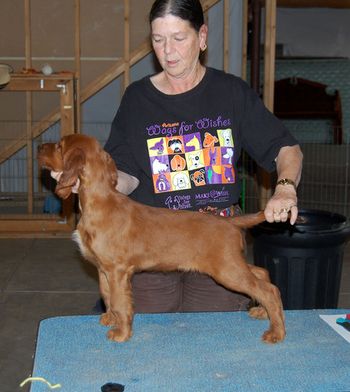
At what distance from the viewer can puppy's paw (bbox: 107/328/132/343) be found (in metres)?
2.71

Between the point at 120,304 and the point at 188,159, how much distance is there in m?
0.88

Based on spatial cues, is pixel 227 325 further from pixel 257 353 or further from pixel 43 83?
pixel 43 83

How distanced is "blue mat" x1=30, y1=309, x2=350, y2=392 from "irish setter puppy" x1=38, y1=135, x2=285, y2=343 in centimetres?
12

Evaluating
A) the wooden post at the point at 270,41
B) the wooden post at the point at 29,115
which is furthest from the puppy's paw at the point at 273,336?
the wooden post at the point at 29,115

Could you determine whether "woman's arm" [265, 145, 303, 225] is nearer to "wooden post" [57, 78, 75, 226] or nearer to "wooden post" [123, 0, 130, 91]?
"wooden post" [57, 78, 75, 226]

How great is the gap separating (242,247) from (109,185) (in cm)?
65

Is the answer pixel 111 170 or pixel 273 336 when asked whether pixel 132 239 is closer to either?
pixel 111 170

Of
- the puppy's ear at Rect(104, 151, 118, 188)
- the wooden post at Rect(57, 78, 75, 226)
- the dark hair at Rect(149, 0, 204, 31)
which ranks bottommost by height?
the puppy's ear at Rect(104, 151, 118, 188)

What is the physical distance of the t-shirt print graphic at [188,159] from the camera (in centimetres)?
319

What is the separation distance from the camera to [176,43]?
3008mm

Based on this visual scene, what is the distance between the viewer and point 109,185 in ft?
9.16

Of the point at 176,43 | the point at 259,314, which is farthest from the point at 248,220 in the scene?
the point at 176,43

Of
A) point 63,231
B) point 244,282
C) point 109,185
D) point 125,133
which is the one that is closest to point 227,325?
point 244,282

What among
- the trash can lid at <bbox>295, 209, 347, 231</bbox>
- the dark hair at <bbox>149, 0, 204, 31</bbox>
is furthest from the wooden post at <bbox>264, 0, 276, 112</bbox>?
the dark hair at <bbox>149, 0, 204, 31</bbox>
